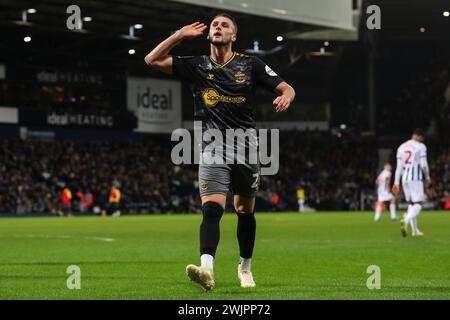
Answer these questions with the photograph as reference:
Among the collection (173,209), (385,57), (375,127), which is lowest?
(173,209)

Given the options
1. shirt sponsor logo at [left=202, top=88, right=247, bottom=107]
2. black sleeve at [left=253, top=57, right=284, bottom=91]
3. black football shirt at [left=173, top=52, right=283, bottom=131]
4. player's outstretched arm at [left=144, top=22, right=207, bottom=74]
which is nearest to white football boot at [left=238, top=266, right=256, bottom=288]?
black football shirt at [left=173, top=52, right=283, bottom=131]

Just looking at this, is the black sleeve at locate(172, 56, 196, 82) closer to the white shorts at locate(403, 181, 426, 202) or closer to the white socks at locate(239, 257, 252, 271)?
the white socks at locate(239, 257, 252, 271)

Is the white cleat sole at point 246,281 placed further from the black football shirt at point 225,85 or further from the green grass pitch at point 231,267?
the black football shirt at point 225,85

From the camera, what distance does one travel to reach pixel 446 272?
36.4 ft

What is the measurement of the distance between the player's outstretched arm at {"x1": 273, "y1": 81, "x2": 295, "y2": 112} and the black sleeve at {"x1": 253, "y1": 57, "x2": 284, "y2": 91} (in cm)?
6

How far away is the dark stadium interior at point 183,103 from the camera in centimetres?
4731

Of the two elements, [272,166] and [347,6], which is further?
[272,166]

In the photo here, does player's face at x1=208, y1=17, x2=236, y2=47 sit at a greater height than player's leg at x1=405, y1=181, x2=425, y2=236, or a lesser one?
greater

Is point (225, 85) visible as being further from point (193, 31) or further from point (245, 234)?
point (245, 234)

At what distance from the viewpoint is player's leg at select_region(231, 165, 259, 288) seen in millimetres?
8898

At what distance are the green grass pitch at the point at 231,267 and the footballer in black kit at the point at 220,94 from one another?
2.81 feet

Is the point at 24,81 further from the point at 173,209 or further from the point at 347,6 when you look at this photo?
the point at 347,6
